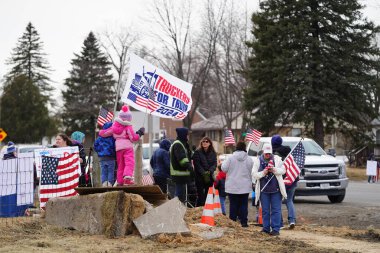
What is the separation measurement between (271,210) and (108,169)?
11.5 ft

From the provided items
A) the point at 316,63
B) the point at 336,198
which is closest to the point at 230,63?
the point at 316,63

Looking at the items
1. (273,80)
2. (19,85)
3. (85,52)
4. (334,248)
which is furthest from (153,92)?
(85,52)

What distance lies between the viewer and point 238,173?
13.7 meters

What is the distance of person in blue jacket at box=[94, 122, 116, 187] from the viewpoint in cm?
1384

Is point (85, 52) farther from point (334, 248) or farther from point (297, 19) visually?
point (334, 248)

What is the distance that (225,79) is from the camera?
52875 millimetres

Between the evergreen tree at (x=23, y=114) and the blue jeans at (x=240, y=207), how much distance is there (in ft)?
198

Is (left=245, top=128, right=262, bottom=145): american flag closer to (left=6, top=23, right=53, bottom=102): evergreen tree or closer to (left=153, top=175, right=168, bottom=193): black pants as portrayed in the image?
(left=153, top=175, right=168, bottom=193): black pants

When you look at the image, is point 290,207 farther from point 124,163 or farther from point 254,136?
point 254,136

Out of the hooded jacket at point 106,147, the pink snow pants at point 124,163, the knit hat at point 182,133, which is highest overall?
the knit hat at point 182,133

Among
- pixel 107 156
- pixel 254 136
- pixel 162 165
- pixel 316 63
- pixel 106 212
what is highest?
pixel 316 63

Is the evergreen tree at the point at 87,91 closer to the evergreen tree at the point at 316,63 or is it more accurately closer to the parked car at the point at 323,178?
the evergreen tree at the point at 316,63

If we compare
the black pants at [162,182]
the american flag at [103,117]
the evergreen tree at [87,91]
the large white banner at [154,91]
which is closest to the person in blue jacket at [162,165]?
the black pants at [162,182]

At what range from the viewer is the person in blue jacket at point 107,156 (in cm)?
1384
